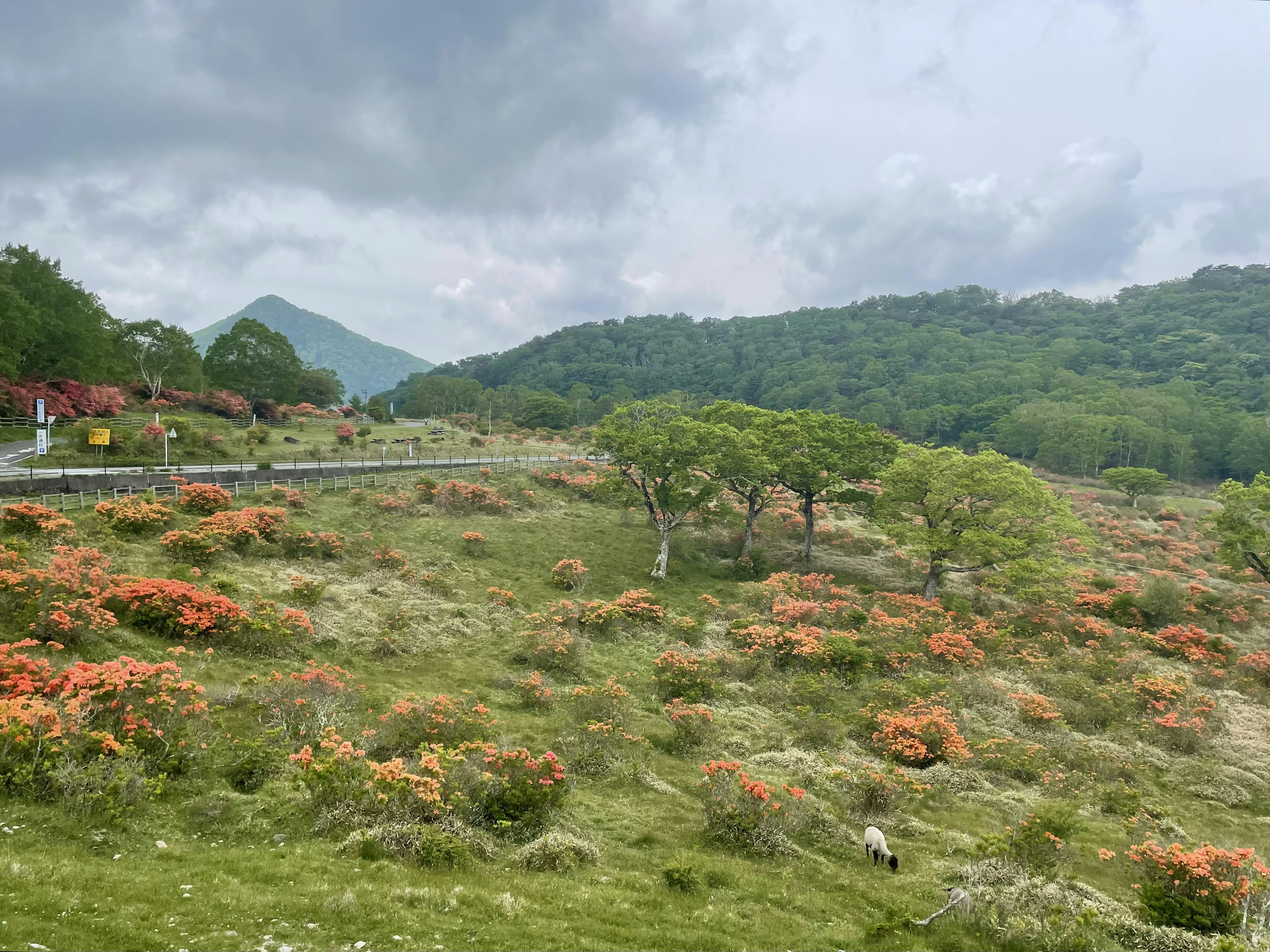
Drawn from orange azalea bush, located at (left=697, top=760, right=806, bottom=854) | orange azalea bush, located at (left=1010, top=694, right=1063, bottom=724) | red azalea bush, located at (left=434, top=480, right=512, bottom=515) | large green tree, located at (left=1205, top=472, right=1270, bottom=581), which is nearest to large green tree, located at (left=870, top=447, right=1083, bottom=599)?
large green tree, located at (left=1205, top=472, right=1270, bottom=581)

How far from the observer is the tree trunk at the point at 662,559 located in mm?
30750

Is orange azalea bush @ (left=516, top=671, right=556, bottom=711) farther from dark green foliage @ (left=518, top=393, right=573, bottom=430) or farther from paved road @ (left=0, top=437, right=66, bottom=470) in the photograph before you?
dark green foliage @ (left=518, top=393, right=573, bottom=430)

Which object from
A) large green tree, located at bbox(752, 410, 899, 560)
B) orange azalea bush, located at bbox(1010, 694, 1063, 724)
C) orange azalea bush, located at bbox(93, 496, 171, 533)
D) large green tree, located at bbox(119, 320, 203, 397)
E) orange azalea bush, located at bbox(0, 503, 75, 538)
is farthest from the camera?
large green tree, located at bbox(119, 320, 203, 397)

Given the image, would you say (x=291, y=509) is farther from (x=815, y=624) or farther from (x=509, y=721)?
(x=815, y=624)

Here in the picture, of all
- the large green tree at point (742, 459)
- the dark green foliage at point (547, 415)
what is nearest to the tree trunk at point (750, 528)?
Answer: the large green tree at point (742, 459)

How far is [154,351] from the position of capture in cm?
5597

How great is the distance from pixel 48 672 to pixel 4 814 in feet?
10.0

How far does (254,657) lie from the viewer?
1516 cm

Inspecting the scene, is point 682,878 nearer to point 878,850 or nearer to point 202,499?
point 878,850

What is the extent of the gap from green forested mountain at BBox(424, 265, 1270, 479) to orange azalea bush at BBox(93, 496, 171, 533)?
89864 millimetres

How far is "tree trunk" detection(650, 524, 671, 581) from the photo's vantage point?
30750 millimetres

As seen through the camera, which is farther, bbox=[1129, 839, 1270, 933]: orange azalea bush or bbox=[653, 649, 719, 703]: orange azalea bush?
bbox=[653, 649, 719, 703]: orange azalea bush

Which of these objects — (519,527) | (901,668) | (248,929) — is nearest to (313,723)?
(248,929)

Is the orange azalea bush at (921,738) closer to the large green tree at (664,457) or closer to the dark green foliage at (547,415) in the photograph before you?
the large green tree at (664,457)
